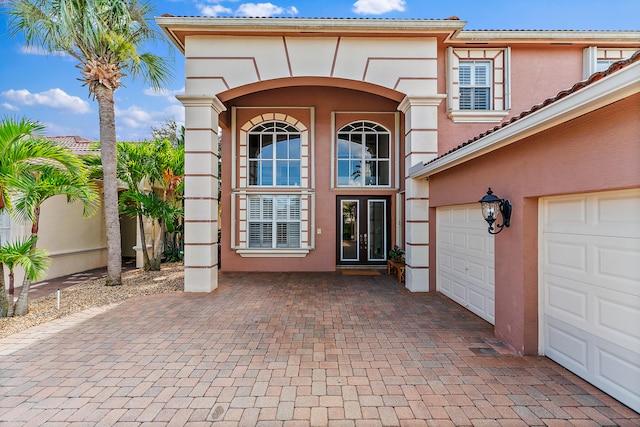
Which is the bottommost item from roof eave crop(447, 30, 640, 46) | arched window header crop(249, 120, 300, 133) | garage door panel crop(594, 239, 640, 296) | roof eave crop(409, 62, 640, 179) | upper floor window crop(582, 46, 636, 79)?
garage door panel crop(594, 239, 640, 296)

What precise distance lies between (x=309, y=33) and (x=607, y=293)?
23.1ft

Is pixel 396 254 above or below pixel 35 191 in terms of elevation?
below

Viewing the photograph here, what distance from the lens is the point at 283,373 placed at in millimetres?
3451

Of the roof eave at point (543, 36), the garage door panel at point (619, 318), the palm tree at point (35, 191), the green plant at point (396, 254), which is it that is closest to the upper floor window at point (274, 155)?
the green plant at point (396, 254)

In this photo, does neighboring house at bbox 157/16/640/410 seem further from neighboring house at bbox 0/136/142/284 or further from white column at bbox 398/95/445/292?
neighboring house at bbox 0/136/142/284

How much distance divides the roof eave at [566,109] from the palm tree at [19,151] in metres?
7.00

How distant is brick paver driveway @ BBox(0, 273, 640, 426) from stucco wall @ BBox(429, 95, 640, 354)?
58cm

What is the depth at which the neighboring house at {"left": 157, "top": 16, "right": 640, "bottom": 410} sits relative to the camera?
2.97 m

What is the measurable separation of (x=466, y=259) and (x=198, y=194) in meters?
5.88

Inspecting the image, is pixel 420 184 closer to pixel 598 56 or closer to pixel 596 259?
pixel 596 259

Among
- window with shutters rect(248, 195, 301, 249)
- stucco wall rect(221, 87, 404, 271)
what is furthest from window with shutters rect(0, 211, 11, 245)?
window with shutters rect(248, 195, 301, 249)

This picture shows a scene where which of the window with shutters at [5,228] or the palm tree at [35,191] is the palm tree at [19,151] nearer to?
the palm tree at [35,191]

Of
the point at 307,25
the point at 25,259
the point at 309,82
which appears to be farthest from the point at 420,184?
the point at 25,259

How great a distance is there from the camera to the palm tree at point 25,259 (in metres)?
4.90
